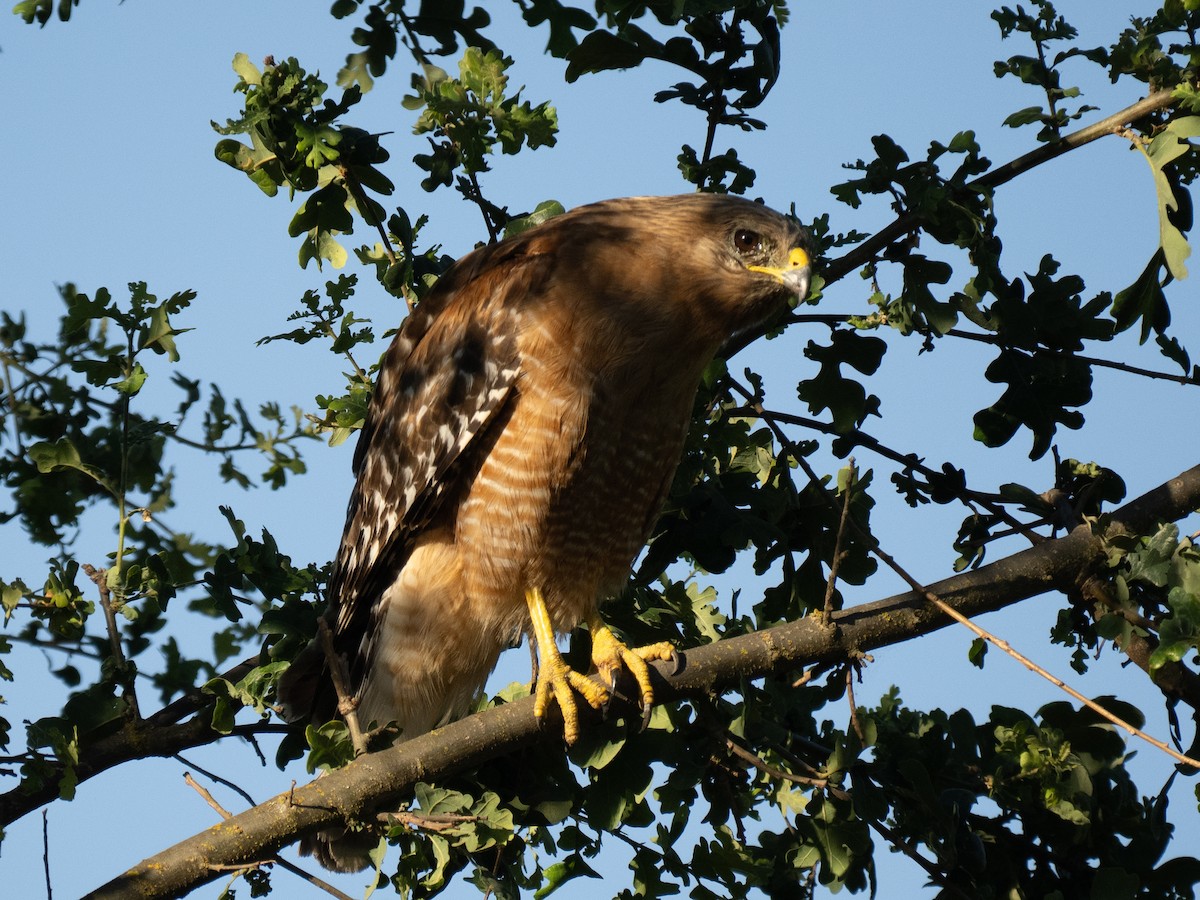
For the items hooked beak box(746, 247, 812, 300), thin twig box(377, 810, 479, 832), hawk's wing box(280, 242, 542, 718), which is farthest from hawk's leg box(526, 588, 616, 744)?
hooked beak box(746, 247, 812, 300)

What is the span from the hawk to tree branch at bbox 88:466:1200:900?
42 centimetres

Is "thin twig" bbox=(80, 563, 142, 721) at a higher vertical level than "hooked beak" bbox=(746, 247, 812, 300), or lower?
lower

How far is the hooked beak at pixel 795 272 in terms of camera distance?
3998mm

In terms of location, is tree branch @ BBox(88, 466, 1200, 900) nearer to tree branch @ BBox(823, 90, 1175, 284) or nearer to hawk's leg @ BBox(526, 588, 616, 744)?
hawk's leg @ BBox(526, 588, 616, 744)

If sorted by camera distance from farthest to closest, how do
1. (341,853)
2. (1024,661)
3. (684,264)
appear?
(341,853), (684,264), (1024,661)

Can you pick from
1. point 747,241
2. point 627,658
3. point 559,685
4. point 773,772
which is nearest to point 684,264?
point 747,241

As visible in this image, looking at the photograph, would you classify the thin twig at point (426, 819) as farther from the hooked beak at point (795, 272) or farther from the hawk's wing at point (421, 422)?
the hooked beak at point (795, 272)

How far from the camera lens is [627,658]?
396 cm

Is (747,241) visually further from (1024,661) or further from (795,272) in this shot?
(1024,661)

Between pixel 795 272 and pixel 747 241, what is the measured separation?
334 millimetres

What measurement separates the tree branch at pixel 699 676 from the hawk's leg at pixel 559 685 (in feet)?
0.20

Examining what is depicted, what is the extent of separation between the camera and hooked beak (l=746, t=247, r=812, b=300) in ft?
13.1

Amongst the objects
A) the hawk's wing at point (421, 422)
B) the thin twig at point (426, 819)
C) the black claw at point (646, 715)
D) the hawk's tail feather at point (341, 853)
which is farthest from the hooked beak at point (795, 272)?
the hawk's tail feather at point (341, 853)

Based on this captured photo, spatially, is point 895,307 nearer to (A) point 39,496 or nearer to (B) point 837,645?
(B) point 837,645
